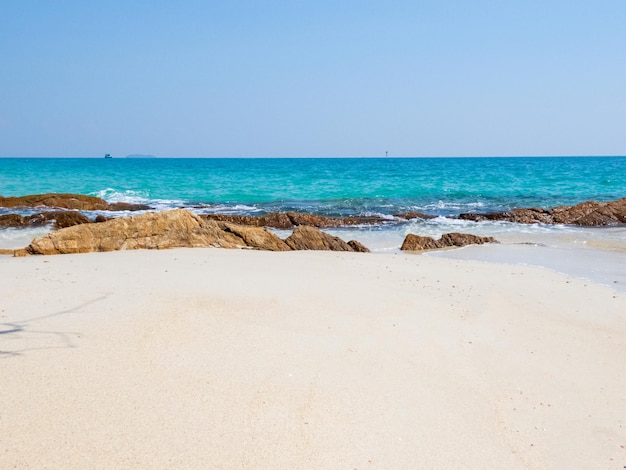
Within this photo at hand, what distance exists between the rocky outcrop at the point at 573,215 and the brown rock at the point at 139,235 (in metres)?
10.9

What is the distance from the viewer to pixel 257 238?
10.6 m

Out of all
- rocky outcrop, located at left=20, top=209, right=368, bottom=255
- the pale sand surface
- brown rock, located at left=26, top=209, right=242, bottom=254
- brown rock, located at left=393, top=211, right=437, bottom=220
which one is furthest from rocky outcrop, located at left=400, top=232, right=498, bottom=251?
brown rock, located at left=393, top=211, right=437, bottom=220

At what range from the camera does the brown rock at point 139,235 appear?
9.28 m

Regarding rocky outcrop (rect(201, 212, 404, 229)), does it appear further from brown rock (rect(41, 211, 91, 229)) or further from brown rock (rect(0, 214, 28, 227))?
brown rock (rect(0, 214, 28, 227))

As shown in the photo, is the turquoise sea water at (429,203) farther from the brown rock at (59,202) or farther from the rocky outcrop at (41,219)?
the brown rock at (59,202)

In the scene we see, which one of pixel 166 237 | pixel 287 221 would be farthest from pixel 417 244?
pixel 287 221

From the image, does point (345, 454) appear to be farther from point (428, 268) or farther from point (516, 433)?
point (428, 268)

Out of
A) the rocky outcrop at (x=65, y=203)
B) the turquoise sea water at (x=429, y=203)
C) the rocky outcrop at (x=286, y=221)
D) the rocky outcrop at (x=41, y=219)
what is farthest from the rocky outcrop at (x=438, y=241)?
the rocky outcrop at (x=65, y=203)

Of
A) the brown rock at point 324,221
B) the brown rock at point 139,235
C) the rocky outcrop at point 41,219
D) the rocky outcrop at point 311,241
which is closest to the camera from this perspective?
the brown rock at point 139,235

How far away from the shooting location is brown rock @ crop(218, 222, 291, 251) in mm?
10523

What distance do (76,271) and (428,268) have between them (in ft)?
16.6

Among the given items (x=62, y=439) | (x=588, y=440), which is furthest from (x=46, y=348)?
(x=588, y=440)

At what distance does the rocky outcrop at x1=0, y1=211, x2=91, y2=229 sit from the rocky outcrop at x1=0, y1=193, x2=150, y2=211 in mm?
4201

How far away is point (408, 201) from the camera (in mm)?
A: 25922
